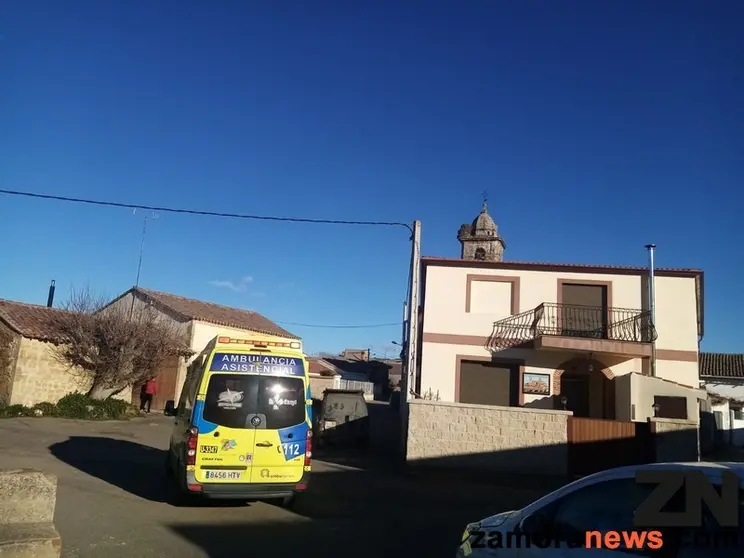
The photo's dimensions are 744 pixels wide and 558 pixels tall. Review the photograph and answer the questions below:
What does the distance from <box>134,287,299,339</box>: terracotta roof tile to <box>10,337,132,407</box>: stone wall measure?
6421 millimetres

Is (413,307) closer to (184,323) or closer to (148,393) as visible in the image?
(148,393)

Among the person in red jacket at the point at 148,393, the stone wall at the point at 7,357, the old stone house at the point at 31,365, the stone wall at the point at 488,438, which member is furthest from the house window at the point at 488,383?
the stone wall at the point at 7,357

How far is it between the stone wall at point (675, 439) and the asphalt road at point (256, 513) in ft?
12.1

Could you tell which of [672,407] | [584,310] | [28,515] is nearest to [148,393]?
[584,310]

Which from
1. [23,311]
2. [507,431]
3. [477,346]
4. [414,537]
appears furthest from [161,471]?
[23,311]

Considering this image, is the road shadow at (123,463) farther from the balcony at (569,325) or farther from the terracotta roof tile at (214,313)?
the terracotta roof tile at (214,313)

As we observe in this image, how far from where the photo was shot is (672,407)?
1697 cm

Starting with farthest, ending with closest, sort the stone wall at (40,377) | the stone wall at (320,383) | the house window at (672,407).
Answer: the stone wall at (320,383) → the stone wall at (40,377) → the house window at (672,407)

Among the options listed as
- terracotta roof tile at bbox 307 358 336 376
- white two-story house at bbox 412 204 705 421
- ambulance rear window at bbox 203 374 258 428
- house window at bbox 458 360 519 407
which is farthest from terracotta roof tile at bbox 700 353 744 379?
ambulance rear window at bbox 203 374 258 428

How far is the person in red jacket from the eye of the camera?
24.7 m

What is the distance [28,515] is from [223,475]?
321 centimetres

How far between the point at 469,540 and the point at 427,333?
604 inches

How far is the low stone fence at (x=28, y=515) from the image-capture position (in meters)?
4.56

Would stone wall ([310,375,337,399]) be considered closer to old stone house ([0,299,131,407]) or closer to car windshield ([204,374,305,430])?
old stone house ([0,299,131,407])
